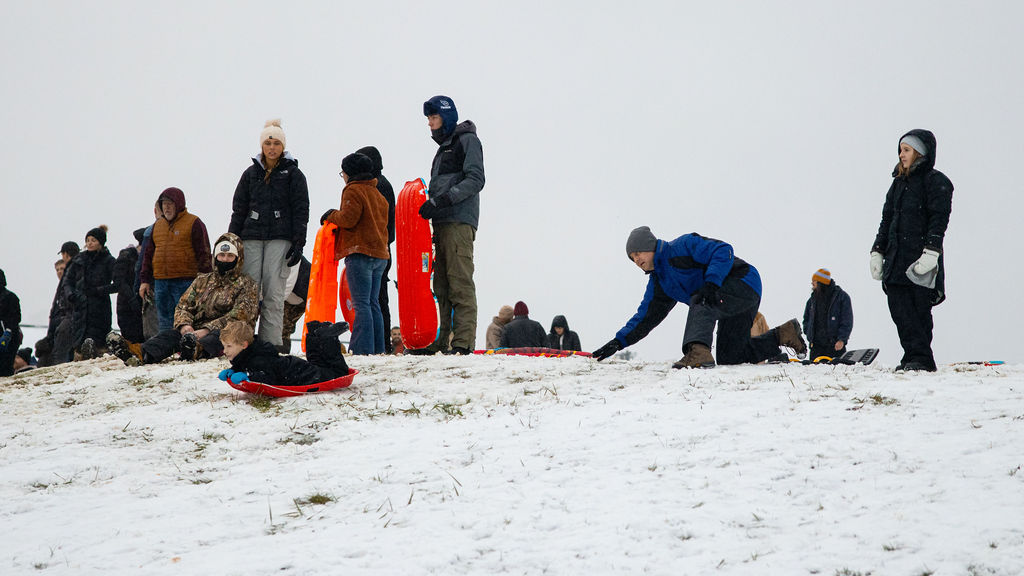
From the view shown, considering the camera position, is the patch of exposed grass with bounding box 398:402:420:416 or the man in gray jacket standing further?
the man in gray jacket standing

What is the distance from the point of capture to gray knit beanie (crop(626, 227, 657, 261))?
23.7ft

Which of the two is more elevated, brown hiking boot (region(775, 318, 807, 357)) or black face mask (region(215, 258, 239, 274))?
black face mask (region(215, 258, 239, 274))

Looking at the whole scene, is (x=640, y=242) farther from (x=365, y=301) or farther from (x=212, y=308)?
(x=212, y=308)

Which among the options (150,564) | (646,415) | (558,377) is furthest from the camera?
(558,377)

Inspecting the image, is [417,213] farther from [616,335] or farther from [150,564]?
[150,564]

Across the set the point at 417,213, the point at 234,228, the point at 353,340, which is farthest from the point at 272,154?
the point at 353,340

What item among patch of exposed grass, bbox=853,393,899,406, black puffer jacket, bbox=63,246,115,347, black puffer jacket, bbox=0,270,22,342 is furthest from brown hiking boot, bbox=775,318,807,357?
black puffer jacket, bbox=0,270,22,342

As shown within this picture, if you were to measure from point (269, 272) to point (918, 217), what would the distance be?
6654mm

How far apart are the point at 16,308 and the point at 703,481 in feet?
35.1

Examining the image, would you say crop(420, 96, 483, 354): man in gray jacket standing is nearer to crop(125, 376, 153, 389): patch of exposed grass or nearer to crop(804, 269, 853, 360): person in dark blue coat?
crop(125, 376, 153, 389): patch of exposed grass

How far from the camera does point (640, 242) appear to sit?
723 cm

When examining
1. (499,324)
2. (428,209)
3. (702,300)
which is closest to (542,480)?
(702,300)

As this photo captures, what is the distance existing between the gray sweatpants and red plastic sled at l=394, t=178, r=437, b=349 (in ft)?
4.30

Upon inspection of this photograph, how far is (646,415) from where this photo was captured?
5168 mm
